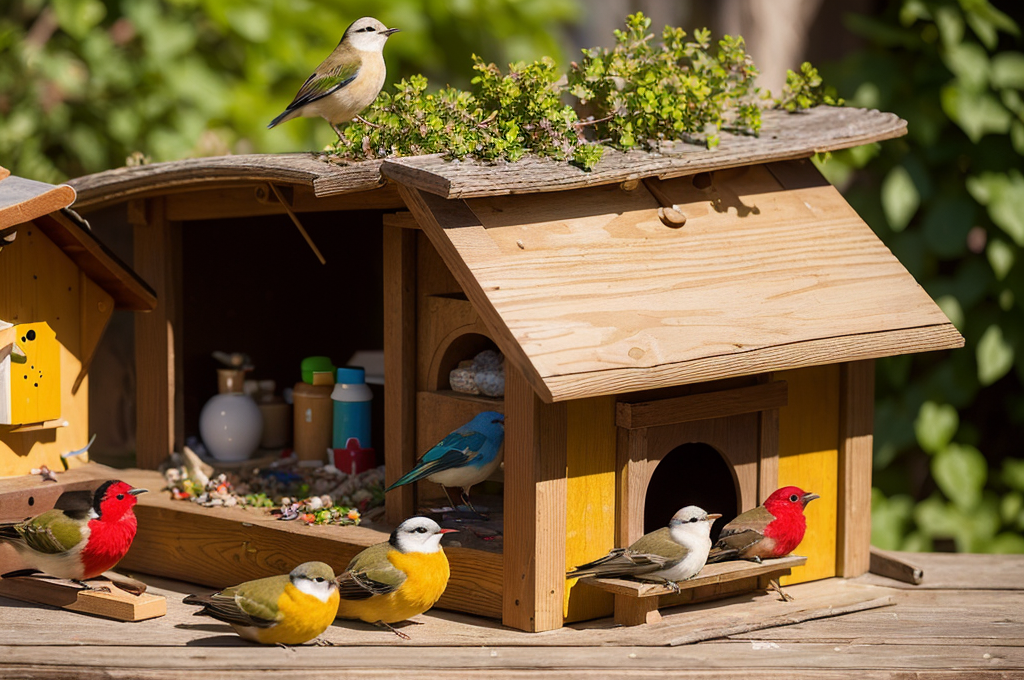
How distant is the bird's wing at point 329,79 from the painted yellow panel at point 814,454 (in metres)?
1.40

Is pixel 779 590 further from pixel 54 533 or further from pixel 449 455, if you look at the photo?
pixel 54 533

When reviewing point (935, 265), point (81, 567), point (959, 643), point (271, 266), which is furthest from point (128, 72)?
point (959, 643)

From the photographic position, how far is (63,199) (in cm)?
309

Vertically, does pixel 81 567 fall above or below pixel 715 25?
below

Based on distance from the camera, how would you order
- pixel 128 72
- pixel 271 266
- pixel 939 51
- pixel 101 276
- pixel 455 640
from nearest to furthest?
1. pixel 455 640
2. pixel 101 276
3. pixel 271 266
4. pixel 939 51
5. pixel 128 72

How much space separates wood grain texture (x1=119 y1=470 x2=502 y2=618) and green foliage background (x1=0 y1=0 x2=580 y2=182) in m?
2.41

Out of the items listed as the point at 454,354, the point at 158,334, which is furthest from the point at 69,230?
the point at 454,354

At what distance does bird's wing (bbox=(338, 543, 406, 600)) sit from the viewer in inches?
109

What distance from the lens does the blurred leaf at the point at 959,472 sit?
4.98 m

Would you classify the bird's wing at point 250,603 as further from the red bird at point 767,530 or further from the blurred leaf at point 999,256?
the blurred leaf at point 999,256

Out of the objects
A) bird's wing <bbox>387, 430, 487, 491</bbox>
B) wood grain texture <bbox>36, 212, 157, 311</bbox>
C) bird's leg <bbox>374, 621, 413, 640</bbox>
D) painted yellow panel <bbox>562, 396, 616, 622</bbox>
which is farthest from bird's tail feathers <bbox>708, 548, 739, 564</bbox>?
wood grain texture <bbox>36, 212, 157, 311</bbox>

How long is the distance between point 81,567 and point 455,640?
918mm

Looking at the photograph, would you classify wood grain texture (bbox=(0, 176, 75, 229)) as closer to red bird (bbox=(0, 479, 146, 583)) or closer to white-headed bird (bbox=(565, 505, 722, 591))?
red bird (bbox=(0, 479, 146, 583))

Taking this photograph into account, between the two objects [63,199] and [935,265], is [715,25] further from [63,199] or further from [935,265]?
[63,199]
